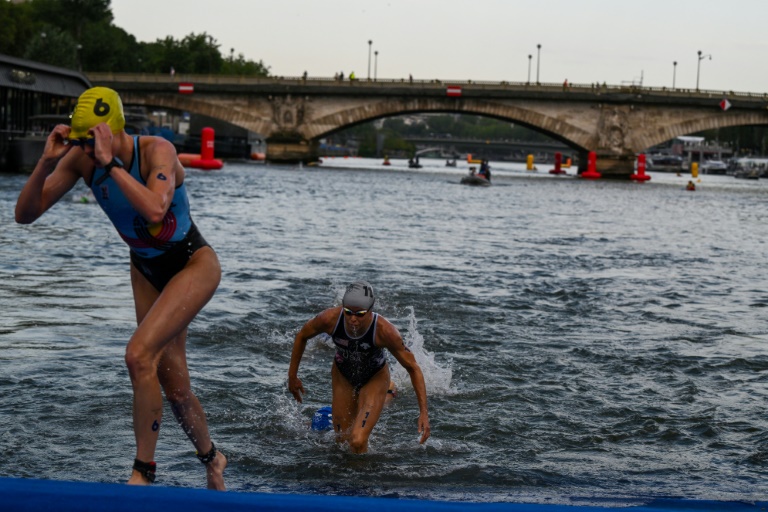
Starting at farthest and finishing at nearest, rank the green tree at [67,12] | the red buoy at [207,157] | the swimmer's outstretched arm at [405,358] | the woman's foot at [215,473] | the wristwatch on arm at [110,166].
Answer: the green tree at [67,12], the red buoy at [207,157], the swimmer's outstretched arm at [405,358], the woman's foot at [215,473], the wristwatch on arm at [110,166]

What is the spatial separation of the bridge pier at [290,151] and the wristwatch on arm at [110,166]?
3433 inches

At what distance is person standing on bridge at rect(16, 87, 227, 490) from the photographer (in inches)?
226

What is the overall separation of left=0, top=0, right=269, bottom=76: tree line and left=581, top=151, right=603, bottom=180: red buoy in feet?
161

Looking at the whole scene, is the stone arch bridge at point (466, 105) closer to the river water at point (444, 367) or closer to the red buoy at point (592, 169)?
the red buoy at point (592, 169)

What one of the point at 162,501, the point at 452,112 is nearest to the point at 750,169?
the point at 452,112

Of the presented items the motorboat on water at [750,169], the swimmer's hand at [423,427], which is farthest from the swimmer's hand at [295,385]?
the motorboat on water at [750,169]

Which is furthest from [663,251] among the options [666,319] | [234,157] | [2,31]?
[2,31]

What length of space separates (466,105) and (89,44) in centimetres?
5642

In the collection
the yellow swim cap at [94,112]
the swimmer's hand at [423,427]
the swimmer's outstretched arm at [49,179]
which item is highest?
the yellow swim cap at [94,112]

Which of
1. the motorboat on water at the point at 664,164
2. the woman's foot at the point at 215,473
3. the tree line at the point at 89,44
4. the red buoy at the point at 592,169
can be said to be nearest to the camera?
the woman's foot at the point at 215,473

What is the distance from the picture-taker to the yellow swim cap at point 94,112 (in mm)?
5738

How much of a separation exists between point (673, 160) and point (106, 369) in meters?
169

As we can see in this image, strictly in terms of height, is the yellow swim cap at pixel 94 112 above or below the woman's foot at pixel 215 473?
above

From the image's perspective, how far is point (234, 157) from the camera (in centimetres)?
10669
